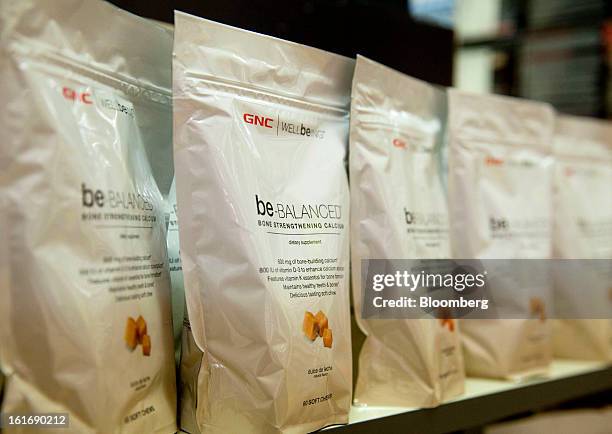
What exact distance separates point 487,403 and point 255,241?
496 mm

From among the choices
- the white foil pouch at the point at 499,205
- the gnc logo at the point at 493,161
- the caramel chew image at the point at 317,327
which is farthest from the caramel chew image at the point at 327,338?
the gnc logo at the point at 493,161

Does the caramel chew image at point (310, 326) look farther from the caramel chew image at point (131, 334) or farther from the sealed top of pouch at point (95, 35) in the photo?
the sealed top of pouch at point (95, 35)

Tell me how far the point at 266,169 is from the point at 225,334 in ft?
0.67

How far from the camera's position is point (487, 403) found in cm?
96

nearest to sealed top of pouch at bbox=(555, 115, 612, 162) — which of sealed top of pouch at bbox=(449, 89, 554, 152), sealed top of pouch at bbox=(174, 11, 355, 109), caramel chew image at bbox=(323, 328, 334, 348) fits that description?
sealed top of pouch at bbox=(449, 89, 554, 152)

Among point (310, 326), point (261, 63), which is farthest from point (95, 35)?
point (310, 326)

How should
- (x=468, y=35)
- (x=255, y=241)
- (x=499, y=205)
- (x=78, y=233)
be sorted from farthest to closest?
(x=468, y=35) < (x=499, y=205) < (x=255, y=241) < (x=78, y=233)

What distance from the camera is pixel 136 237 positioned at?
26.8 inches

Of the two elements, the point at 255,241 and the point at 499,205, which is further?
the point at 499,205

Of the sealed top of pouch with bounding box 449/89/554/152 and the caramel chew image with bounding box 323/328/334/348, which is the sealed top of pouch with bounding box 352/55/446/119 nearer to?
the sealed top of pouch with bounding box 449/89/554/152

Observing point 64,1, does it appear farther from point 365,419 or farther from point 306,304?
point 365,419

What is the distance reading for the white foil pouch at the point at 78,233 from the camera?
57 cm

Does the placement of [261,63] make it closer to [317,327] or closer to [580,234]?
[317,327]

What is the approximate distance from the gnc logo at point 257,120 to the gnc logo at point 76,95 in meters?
0.18
